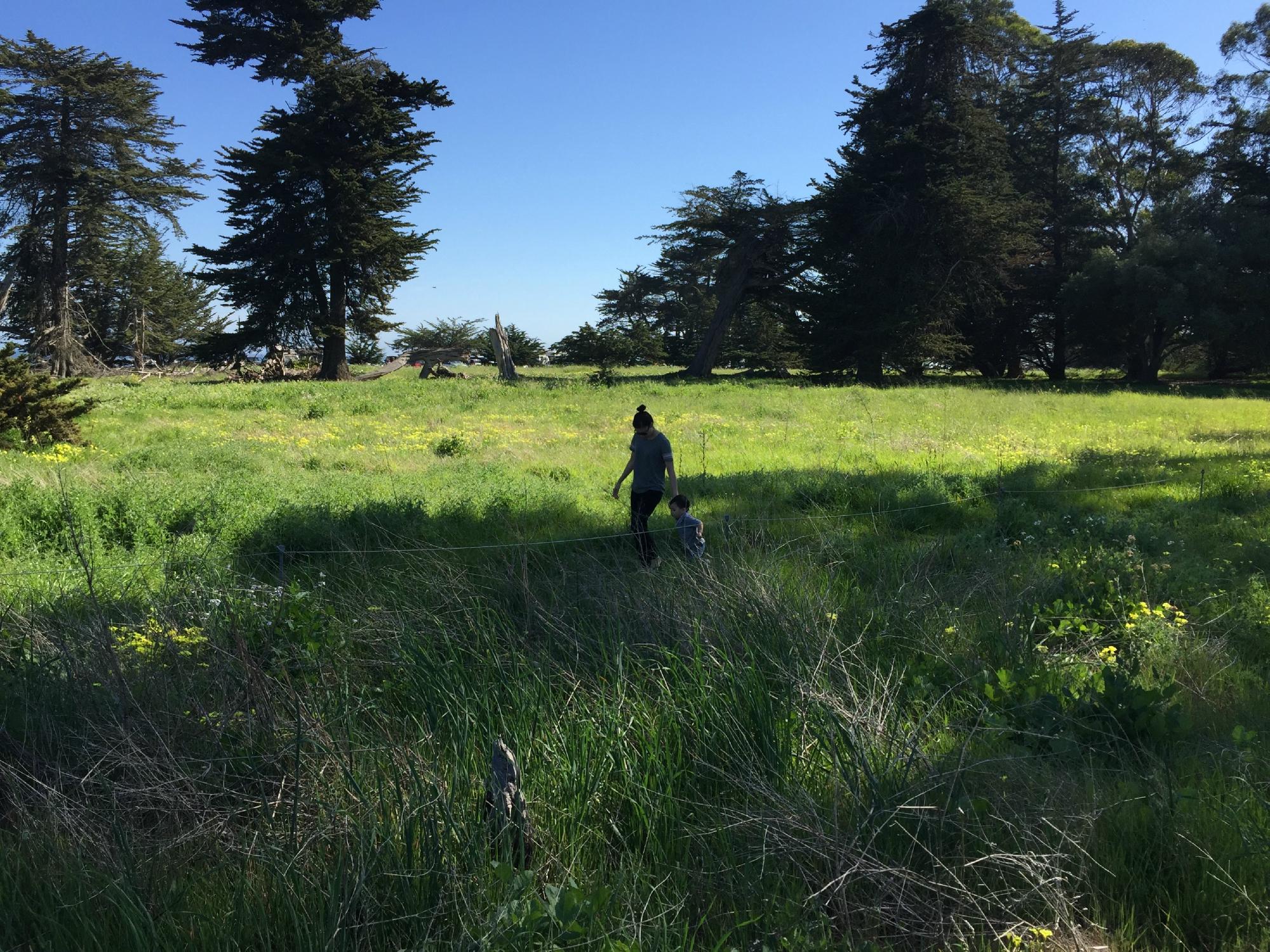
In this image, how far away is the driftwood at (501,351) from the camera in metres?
31.0

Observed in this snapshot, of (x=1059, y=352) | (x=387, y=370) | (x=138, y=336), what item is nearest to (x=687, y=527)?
(x=387, y=370)

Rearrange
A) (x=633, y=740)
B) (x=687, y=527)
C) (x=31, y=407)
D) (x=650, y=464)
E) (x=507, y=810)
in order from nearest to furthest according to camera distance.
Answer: (x=507, y=810) < (x=633, y=740) < (x=687, y=527) < (x=650, y=464) < (x=31, y=407)

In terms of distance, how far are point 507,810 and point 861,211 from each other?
32.8 metres

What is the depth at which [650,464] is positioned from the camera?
26.9 ft

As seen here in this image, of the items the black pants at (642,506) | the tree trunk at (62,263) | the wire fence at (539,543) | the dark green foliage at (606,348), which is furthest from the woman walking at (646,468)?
the tree trunk at (62,263)

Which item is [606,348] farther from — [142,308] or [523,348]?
[142,308]

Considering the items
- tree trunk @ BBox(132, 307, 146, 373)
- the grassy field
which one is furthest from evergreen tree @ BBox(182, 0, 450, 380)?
the grassy field

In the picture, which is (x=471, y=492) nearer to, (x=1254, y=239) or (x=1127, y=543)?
(x=1127, y=543)

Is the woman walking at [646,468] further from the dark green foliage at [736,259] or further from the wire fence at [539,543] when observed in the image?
the dark green foliage at [736,259]

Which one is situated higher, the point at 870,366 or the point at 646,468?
the point at 870,366

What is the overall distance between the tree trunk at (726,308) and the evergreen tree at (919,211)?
2.84m

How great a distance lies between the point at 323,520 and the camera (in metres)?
8.44

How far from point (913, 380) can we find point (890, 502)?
955 inches

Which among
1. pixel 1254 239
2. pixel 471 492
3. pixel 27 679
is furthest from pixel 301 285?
pixel 1254 239
